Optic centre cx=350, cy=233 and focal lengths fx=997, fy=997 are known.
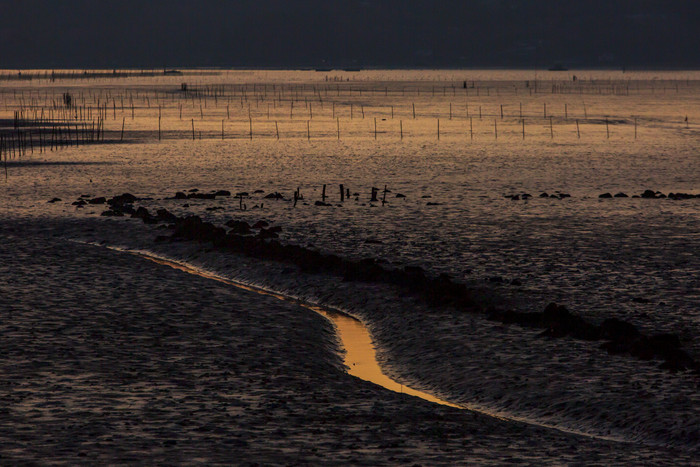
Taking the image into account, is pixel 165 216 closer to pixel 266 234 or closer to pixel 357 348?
pixel 266 234

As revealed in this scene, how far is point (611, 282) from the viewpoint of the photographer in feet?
92.8

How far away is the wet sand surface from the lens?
15484 millimetres

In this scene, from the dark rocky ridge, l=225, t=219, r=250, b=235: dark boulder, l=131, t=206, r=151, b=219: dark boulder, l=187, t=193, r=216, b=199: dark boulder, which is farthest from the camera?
l=187, t=193, r=216, b=199: dark boulder

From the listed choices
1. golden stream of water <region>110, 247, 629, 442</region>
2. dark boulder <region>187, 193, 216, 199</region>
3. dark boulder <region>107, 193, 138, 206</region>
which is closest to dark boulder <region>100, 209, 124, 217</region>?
dark boulder <region>107, 193, 138, 206</region>

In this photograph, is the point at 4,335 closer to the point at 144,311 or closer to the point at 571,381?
the point at 144,311

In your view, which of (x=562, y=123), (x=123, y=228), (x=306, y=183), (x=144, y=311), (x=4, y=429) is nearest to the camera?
(x=4, y=429)

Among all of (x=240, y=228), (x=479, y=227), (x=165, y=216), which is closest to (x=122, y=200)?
(x=165, y=216)

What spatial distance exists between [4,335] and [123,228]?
17.0 metres

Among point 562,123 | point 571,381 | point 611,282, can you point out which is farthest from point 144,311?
point 562,123

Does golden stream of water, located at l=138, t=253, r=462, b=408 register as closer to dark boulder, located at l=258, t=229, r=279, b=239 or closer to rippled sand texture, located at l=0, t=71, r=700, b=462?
rippled sand texture, located at l=0, t=71, r=700, b=462

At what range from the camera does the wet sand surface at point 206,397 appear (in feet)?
50.8

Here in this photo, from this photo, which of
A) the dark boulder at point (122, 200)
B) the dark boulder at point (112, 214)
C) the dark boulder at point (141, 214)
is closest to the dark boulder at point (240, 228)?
the dark boulder at point (141, 214)

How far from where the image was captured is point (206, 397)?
18328 millimetres

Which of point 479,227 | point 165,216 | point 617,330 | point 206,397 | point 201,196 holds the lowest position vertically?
point 206,397
